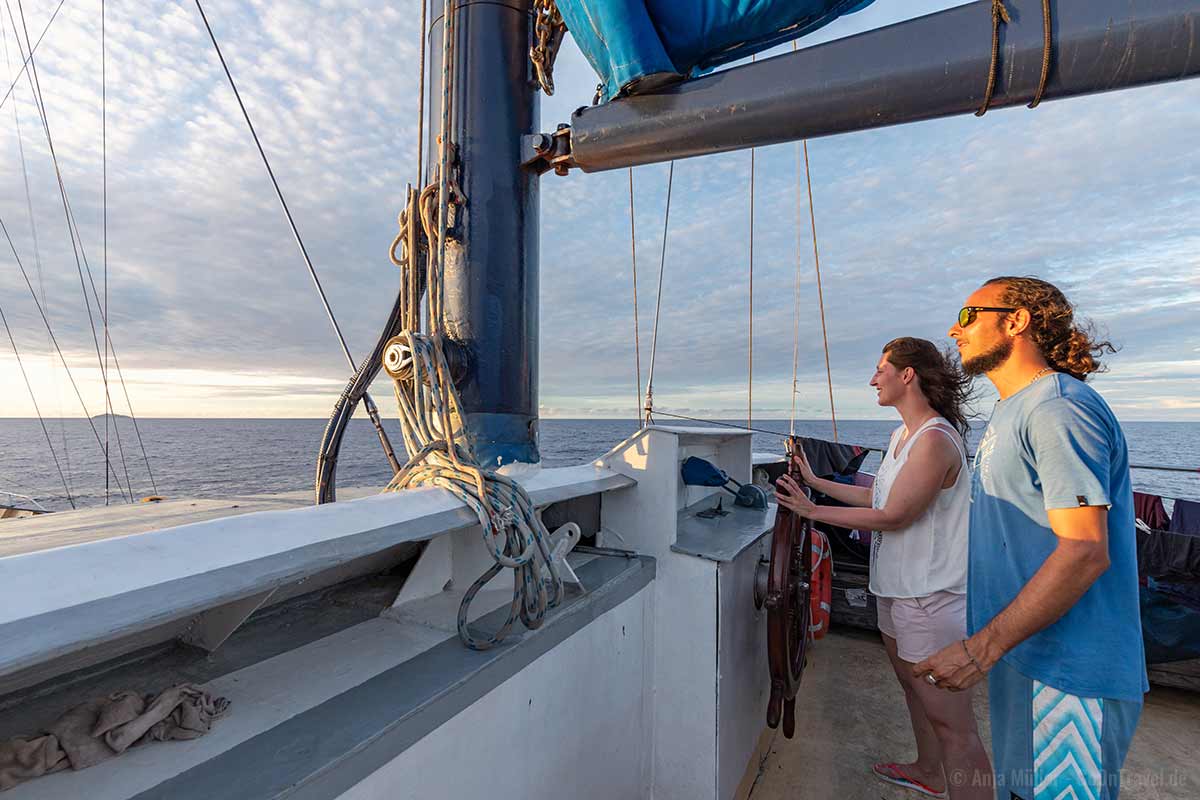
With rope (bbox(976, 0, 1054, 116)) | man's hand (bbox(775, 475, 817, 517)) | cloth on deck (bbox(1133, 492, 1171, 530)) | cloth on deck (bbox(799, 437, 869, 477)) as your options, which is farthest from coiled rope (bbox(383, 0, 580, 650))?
cloth on deck (bbox(1133, 492, 1171, 530))

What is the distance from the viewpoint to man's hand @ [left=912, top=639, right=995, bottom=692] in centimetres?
124

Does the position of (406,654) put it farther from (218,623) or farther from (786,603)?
(786,603)

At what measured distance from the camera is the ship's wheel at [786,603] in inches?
73.1

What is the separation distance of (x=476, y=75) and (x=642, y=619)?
5.98ft

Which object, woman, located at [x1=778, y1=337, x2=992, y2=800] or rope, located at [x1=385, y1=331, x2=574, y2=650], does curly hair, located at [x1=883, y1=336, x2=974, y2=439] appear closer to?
woman, located at [x1=778, y1=337, x2=992, y2=800]

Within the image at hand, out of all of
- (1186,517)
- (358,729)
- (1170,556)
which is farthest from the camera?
(1186,517)

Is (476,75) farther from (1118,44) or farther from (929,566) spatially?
(929,566)

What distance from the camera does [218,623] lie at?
107 cm

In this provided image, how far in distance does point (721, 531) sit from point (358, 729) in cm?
162

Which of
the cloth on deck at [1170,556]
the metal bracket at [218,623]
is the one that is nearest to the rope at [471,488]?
the metal bracket at [218,623]

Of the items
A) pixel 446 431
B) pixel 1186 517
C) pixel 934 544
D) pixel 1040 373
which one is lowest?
pixel 1186 517

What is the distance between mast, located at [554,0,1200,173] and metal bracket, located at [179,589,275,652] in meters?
1.33

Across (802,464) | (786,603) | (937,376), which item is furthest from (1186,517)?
(786,603)

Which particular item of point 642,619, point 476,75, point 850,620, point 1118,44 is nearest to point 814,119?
point 1118,44
